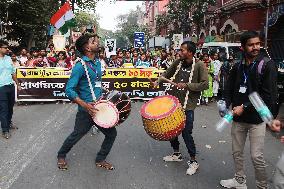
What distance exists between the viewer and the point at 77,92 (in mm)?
5383

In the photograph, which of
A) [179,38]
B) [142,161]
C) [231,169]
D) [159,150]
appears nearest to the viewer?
[231,169]

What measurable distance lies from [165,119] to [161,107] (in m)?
0.27

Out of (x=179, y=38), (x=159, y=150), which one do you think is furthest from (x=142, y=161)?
(x=179, y=38)

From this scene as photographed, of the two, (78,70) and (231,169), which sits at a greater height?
(78,70)

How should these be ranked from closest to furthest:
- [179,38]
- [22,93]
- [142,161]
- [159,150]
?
[142,161] < [159,150] < [22,93] < [179,38]

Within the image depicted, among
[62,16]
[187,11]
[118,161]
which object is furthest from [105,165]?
[187,11]

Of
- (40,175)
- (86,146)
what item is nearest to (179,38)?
(86,146)

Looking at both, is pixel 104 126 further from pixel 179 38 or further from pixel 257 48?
pixel 179 38

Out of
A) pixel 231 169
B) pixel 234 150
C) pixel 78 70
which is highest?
pixel 78 70

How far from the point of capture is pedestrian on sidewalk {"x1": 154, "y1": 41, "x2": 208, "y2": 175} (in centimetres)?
536

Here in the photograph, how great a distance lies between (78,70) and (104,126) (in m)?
0.85

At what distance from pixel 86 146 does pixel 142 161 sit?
1.32 m

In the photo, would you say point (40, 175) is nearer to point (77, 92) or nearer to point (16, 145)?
point (77, 92)

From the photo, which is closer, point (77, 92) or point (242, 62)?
point (242, 62)
